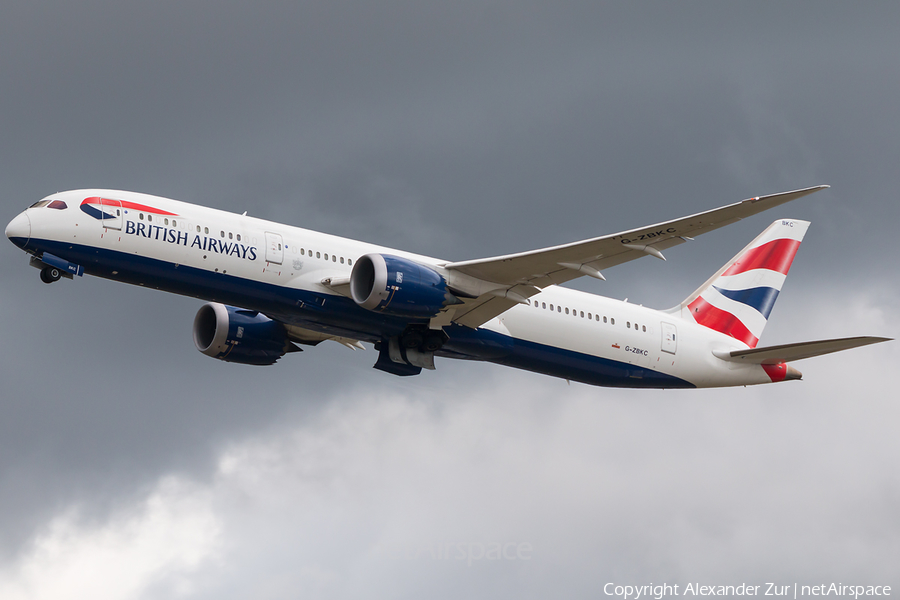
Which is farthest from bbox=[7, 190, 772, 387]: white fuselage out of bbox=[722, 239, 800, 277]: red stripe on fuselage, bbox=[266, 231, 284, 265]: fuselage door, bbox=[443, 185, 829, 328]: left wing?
bbox=[722, 239, 800, 277]: red stripe on fuselage

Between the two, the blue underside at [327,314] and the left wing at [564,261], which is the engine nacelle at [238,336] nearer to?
the blue underside at [327,314]

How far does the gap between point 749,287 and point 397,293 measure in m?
21.5

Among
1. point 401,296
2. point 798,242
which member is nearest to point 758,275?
point 798,242

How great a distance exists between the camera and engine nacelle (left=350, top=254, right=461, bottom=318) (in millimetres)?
36406

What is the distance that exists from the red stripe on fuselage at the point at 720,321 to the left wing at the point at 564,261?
12104 millimetres

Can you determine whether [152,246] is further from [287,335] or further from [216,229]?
[287,335]

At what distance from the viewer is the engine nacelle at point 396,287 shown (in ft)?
119

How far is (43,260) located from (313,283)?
29.0 feet

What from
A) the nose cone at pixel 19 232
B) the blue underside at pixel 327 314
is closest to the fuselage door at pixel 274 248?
the blue underside at pixel 327 314

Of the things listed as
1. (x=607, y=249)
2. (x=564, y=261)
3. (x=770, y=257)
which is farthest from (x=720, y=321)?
(x=607, y=249)

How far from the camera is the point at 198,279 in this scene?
36219 millimetres

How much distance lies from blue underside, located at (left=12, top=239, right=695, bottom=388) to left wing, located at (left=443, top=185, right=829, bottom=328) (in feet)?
5.14

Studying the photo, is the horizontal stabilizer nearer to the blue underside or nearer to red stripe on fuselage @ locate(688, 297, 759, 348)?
red stripe on fuselage @ locate(688, 297, 759, 348)

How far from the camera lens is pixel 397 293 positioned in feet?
120
